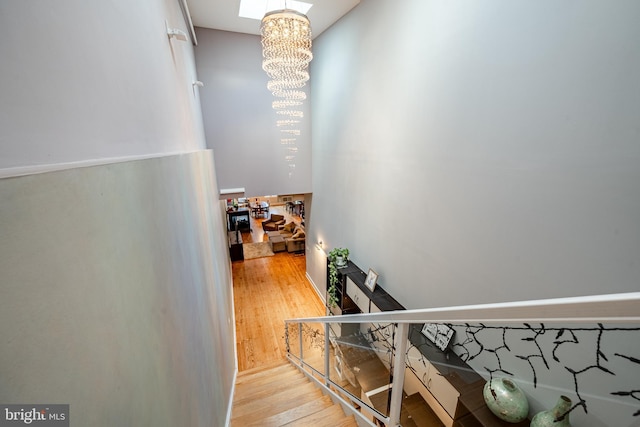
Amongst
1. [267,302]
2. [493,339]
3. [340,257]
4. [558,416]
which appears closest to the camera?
[558,416]

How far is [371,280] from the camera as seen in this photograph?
4027mm

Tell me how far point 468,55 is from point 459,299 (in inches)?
86.2

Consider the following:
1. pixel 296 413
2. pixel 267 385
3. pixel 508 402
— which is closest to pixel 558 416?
pixel 508 402

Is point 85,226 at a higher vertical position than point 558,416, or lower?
higher

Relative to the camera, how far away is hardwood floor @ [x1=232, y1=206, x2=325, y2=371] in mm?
5048

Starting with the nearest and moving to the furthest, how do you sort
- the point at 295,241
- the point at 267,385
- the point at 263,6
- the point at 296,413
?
the point at 296,413
the point at 267,385
the point at 263,6
the point at 295,241

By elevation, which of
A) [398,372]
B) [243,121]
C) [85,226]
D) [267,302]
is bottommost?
[267,302]

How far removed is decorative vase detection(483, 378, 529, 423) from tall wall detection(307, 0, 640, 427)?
105mm

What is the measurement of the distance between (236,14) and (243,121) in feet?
6.10

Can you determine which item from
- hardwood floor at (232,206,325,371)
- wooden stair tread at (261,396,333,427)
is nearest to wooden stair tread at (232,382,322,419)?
wooden stair tread at (261,396,333,427)

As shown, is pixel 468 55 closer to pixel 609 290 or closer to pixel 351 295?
pixel 609 290

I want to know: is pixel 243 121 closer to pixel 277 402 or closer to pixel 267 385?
pixel 267 385

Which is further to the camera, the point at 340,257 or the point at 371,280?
the point at 340,257

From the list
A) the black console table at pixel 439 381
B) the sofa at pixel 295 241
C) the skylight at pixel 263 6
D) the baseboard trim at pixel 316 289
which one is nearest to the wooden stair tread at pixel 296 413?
the black console table at pixel 439 381
